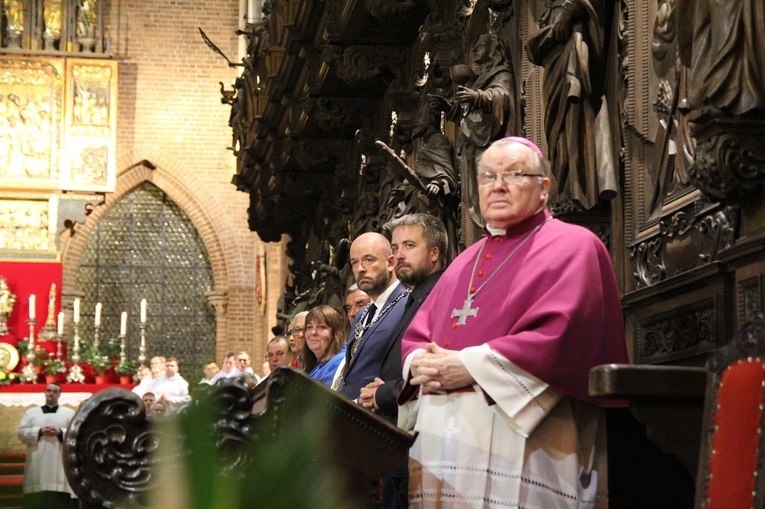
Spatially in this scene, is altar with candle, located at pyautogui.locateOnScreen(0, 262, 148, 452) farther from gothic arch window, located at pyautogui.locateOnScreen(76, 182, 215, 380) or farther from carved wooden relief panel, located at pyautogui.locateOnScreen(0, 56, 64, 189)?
carved wooden relief panel, located at pyautogui.locateOnScreen(0, 56, 64, 189)

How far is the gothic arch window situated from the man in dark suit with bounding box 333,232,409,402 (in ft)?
61.8

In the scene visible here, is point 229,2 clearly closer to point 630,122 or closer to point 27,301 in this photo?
point 27,301

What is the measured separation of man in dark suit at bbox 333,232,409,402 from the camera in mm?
5270

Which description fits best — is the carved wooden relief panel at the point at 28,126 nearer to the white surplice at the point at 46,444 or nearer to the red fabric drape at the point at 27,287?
the red fabric drape at the point at 27,287

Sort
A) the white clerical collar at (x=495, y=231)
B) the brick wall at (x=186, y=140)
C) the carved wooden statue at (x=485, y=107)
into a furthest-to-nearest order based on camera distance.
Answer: the brick wall at (x=186, y=140)
the carved wooden statue at (x=485, y=107)
the white clerical collar at (x=495, y=231)

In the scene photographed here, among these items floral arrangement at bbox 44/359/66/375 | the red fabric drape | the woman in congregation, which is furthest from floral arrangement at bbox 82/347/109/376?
the woman in congregation

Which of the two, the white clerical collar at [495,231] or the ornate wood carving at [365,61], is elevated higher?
the ornate wood carving at [365,61]

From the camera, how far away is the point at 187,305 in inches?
975

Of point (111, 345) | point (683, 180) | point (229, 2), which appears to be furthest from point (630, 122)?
point (229, 2)

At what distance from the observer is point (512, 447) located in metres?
3.62

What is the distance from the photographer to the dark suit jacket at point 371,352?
525 cm

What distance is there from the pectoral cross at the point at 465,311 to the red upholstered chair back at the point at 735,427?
980 mm

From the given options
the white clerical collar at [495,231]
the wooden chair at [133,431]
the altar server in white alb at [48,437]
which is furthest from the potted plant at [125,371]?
the wooden chair at [133,431]

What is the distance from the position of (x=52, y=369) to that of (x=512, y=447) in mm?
14748
